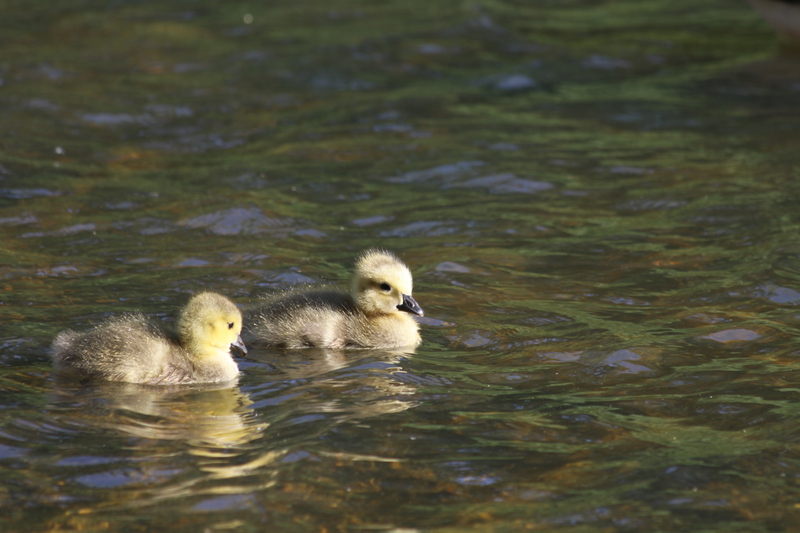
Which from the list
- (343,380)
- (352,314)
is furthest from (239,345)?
(352,314)

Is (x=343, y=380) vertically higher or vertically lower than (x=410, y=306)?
lower

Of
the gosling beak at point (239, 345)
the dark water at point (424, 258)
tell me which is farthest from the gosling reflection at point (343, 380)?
the gosling beak at point (239, 345)

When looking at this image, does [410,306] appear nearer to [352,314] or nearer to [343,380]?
[352,314]

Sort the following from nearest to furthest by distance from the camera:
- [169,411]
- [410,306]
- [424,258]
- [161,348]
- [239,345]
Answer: [169,411] < [161,348] < [239,345] < [410,306] < [424,258]

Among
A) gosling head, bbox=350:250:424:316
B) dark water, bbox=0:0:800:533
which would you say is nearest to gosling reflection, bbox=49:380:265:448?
dark water, bbox=0:0:800:533

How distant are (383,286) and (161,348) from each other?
4.77 ft

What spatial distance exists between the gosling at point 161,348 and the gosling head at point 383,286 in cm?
90

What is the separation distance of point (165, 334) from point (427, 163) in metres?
4.86

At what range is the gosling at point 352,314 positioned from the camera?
21.5 feet

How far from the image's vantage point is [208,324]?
6.09 m

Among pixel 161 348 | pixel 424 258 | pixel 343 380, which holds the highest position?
pixel 161 348

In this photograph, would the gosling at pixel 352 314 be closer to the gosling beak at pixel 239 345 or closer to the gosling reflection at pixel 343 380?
the gosling reflection at pixel 343 380

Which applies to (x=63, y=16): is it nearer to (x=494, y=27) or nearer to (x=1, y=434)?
(x=494, y=27)

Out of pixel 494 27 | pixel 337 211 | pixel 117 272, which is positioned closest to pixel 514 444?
pixel 117 272
